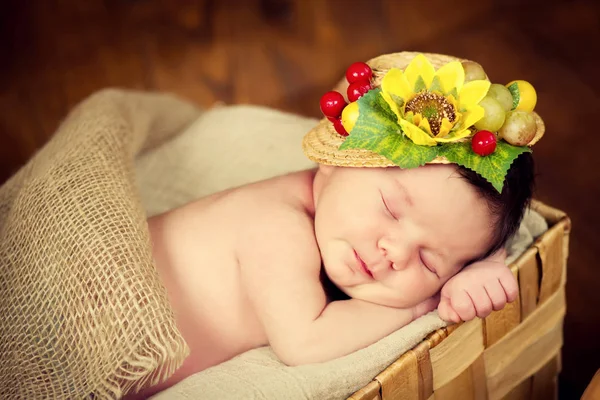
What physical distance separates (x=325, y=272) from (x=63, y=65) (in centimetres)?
162

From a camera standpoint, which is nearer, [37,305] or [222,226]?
[37,305]

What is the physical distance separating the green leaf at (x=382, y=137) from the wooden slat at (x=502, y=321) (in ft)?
0.81

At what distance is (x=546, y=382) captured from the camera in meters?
1.16

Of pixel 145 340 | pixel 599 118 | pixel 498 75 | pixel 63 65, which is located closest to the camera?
pixel 145 340

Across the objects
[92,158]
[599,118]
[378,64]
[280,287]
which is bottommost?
[599,118]

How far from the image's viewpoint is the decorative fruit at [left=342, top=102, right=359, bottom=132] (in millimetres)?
933

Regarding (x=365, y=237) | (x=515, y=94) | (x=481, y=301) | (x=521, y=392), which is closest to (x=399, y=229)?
(x=365, y=237)

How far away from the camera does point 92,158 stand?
107 cm

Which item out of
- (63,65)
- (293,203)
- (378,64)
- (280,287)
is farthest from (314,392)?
(63,65)

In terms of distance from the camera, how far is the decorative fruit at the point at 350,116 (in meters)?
0.93

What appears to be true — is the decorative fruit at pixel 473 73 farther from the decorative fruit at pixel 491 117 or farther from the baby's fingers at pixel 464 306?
the baby's fingers at pixel 464 306

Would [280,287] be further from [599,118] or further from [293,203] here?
[599,118]

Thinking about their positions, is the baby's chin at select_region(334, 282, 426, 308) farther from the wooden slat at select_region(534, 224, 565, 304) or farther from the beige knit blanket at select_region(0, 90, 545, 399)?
the wooden slat at select_region(534, 224, 565, 304)

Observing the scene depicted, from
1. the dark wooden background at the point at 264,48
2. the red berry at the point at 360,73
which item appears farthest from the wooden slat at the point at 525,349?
the dark wooden background at the point at 264,48
